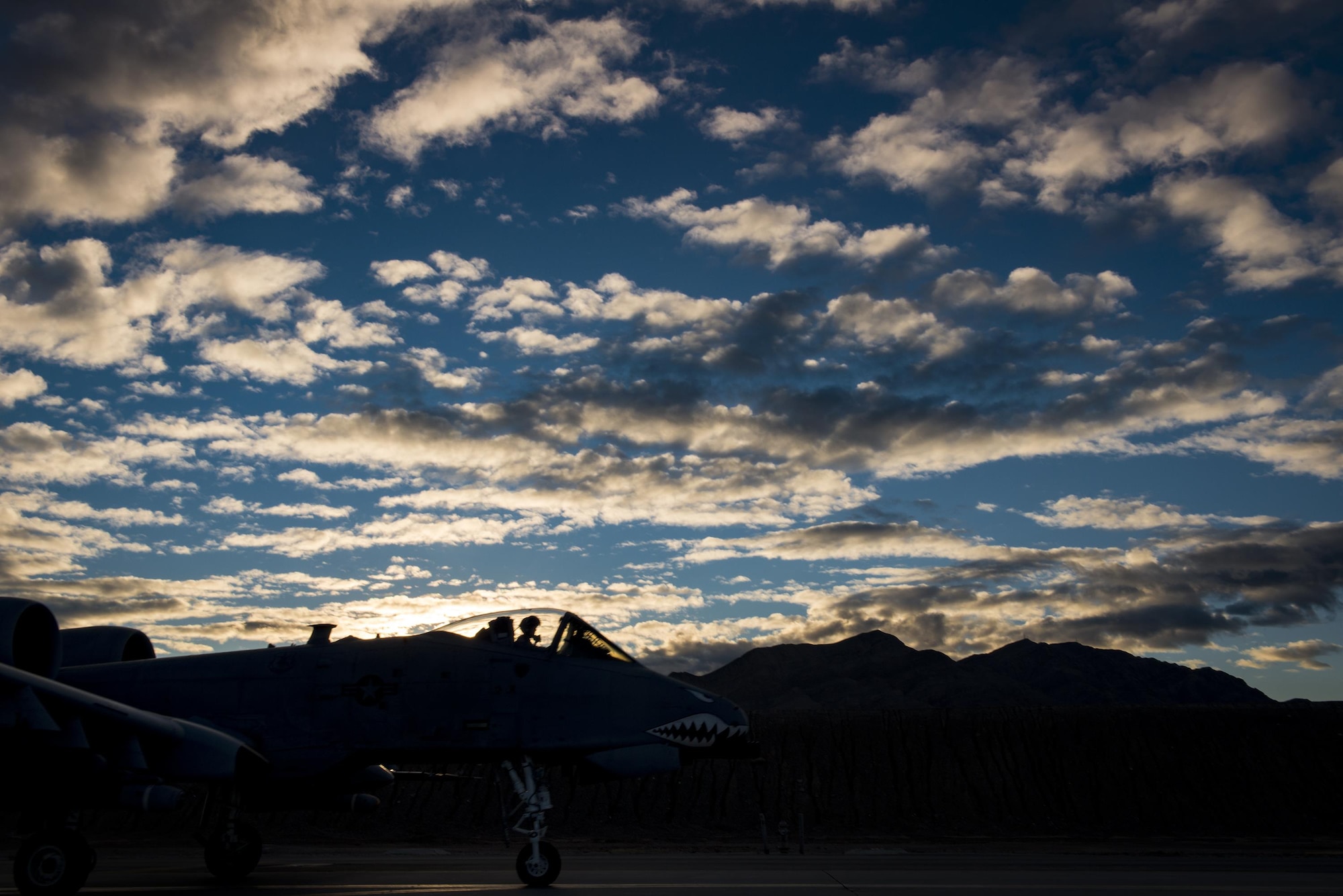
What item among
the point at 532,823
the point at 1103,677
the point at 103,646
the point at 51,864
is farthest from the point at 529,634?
the point at 1103,677

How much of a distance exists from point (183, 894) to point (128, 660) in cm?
566

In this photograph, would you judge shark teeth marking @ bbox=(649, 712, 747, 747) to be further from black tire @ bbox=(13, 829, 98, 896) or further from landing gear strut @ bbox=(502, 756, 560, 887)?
black tire @ bbox=(13, 829, 98, 896)

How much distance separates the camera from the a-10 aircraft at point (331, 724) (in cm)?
1307

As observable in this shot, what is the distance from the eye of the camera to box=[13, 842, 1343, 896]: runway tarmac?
46.1ft

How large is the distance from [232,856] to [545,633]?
21.4ft

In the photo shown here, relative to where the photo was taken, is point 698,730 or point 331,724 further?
point 331,724

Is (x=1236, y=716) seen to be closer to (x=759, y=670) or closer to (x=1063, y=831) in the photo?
(x=1063, y=831)

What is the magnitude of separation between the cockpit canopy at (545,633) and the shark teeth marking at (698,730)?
1.43 m

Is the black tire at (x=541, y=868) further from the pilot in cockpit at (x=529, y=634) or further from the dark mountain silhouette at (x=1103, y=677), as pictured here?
the dark mountain silhouette at (x=1103, y=677)

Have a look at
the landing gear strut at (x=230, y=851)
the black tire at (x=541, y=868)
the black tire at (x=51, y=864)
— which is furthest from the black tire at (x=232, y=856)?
the black tire at (x=541, y=868)

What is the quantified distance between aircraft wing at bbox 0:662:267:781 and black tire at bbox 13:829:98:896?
1261 millimetres

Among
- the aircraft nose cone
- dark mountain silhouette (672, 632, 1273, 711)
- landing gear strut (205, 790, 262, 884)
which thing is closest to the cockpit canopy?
the aircraft nose cone

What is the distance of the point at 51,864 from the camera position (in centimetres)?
1302

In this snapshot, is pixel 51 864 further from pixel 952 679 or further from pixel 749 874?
pixel 952 679
